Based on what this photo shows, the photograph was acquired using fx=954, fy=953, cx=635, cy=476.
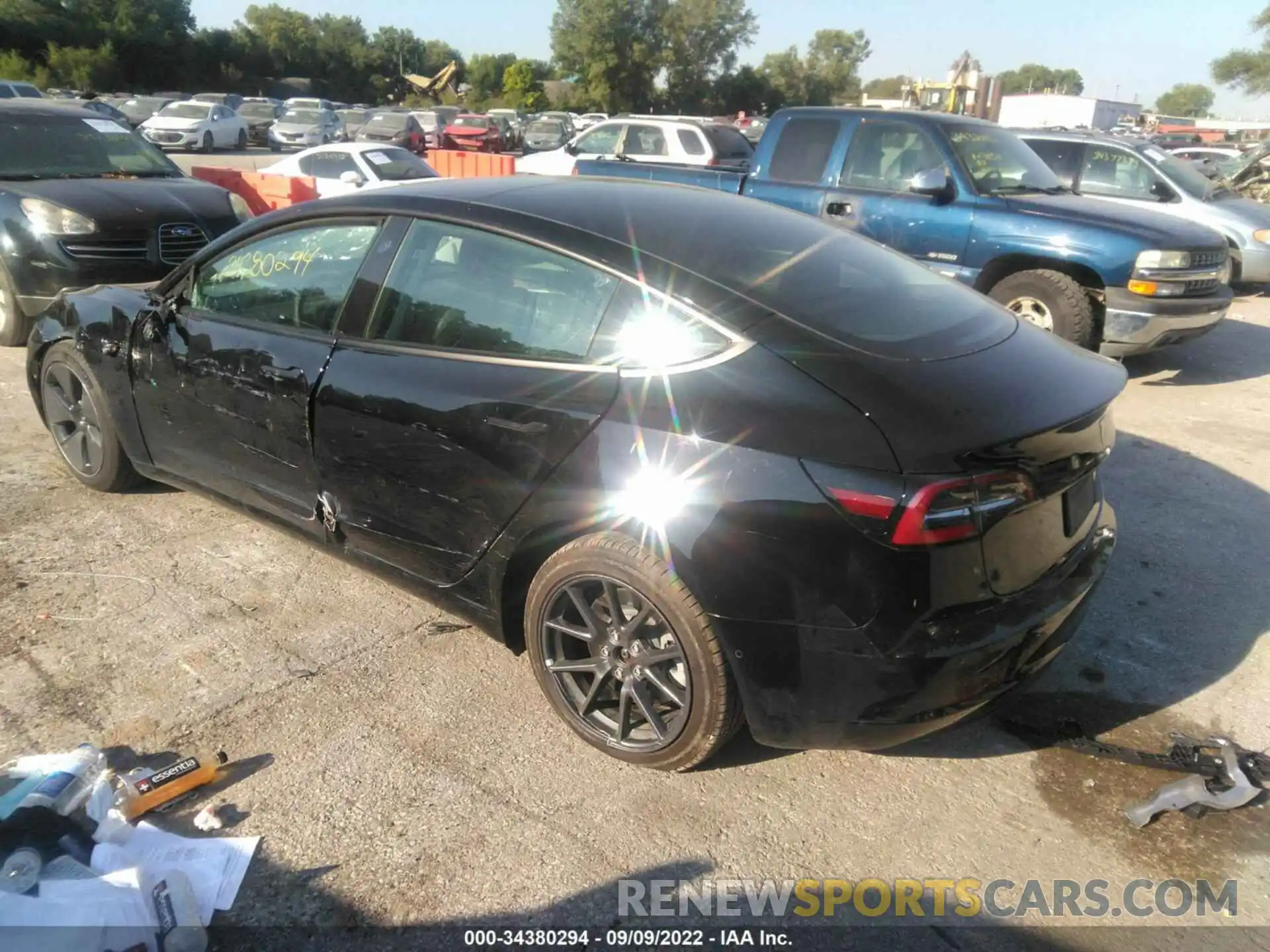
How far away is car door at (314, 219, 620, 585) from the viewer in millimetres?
2795

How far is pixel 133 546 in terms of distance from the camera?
411cm

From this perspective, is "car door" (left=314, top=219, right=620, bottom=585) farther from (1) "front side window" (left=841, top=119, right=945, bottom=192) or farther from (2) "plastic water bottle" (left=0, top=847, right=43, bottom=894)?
(1) "front side window" (left=841, top=119, right=945, bottom=192)

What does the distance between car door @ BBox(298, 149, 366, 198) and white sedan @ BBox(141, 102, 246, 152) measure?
19133mm

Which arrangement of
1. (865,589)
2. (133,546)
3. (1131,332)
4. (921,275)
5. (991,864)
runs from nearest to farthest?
(865,589)
(991,864)
(921,275)
(133,546)
(1131,332)

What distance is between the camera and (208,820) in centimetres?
258

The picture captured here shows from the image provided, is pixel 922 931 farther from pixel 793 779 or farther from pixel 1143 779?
pixel 1143 779

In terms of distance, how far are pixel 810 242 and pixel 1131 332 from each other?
4621 millimetres

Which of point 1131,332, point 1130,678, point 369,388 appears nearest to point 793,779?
point 1130,678

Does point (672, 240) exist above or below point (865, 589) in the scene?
above

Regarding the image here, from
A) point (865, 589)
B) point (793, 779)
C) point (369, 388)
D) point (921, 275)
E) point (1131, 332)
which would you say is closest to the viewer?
point (865, 589)

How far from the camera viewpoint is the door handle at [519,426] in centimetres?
276

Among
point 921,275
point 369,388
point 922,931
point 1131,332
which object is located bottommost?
point 922,931

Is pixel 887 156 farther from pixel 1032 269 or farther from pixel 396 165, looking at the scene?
pixel 396 165

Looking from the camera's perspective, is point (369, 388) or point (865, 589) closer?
point (865, 589)
